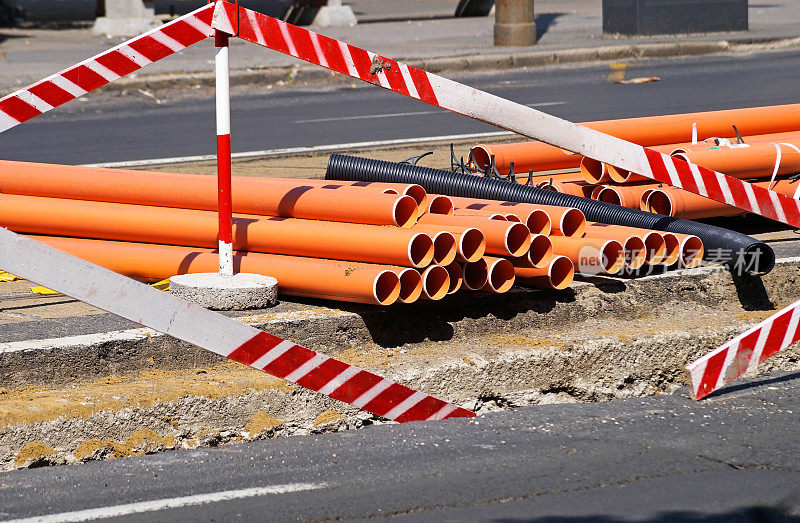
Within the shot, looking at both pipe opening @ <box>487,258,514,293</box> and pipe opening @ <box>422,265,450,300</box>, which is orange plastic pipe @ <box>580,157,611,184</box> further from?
pipe opening @ <box>422,265,450,300</box>

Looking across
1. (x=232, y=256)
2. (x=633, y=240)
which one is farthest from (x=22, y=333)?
(x=633, y=240)

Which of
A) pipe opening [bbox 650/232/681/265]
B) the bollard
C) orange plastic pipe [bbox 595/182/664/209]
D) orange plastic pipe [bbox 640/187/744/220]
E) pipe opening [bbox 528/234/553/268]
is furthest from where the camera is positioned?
the bollard

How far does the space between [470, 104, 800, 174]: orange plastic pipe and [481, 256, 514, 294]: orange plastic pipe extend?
7.59ft

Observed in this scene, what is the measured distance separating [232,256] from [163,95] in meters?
13.0

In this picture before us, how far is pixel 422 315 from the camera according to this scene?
227 inches

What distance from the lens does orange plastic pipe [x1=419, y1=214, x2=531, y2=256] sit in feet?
19.0

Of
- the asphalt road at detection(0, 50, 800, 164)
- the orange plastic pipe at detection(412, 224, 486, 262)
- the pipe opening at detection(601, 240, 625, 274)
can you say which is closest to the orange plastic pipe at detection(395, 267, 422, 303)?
the orange plastic pipe at detection(412, 224, 486, 262)

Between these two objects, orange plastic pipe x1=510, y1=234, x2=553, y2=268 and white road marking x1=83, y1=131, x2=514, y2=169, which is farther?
white road marking x1=83, y1=131, x2=514, y2=169

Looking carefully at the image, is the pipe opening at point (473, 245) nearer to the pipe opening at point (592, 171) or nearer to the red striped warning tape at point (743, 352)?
the red striped warning tape at point (743, 352)

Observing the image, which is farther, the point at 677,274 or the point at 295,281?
the point at 677,274

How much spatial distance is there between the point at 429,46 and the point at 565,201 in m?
15.7

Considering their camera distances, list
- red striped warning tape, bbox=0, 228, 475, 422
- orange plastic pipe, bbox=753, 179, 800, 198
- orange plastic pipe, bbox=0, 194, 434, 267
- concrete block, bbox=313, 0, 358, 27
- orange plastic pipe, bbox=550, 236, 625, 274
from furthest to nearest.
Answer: concrete block, bbox=313, 0, 358, 27, orange plastic pipe, bbox=753, 179, 800, 198, orange plastic pipe, bbox=550, 236, 625, 274, orange plastic pipe, bbox=0, 194, 434, 267, red striped warning tape, bbox=0, 228, 475, 422

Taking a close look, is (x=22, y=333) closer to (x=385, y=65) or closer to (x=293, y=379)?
(x=293, y=379)

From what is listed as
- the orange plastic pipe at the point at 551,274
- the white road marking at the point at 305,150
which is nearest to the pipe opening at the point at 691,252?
the orange plastic pipe at the point at 551,274
